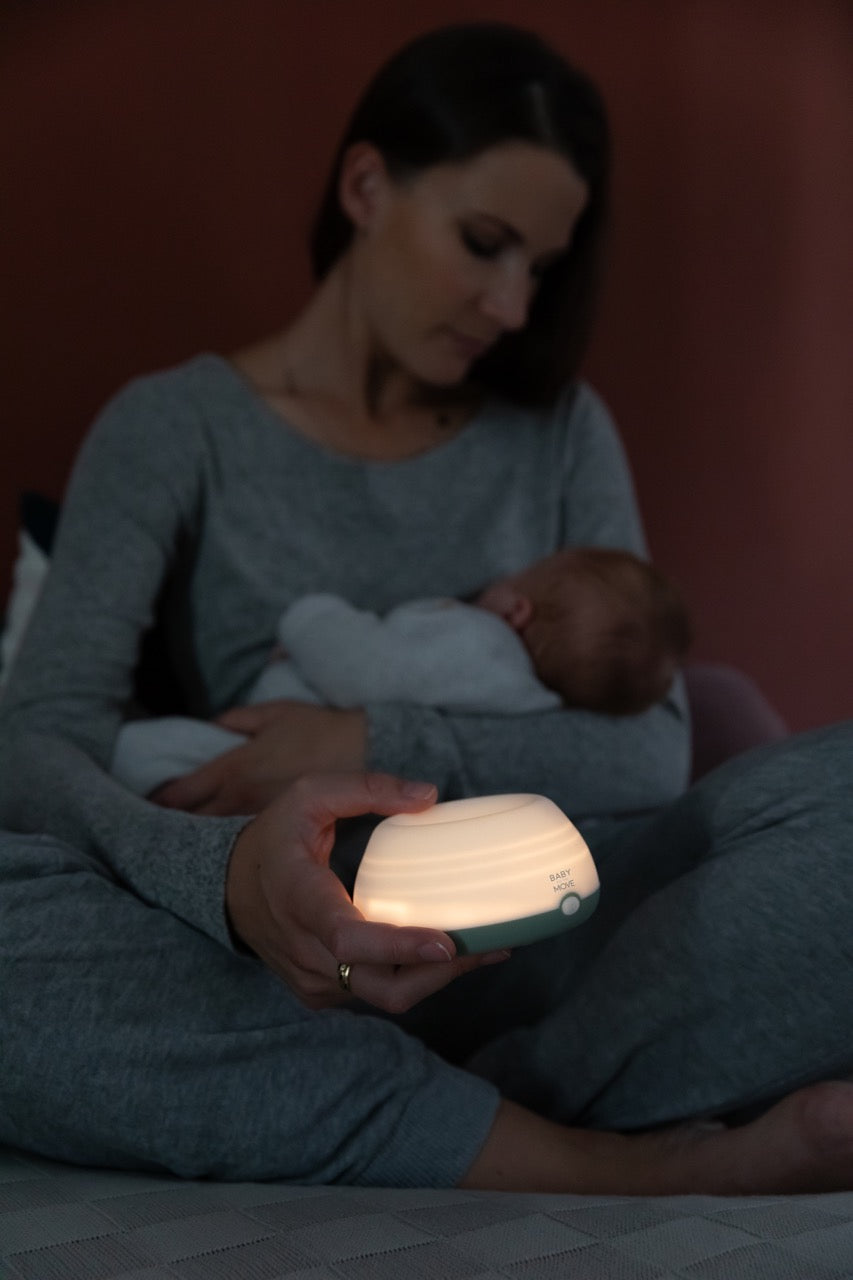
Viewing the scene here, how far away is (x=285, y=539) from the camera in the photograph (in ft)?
5.52

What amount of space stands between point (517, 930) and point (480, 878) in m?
0.05

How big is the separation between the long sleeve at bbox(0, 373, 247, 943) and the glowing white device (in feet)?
0.94

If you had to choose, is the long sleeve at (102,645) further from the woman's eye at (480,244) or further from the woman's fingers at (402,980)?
the woman's eye at (480,244)

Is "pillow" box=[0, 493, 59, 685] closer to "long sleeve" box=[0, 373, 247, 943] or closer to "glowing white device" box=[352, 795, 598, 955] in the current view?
"long sleeve" box=[0, 373, 247, 943]

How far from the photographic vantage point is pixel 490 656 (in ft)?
4.72

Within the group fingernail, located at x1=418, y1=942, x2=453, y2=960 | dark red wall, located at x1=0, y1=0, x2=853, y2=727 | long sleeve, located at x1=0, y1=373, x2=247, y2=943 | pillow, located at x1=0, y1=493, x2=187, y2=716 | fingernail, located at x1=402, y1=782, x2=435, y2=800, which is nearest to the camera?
fingernail, located at x1=418, y1=942, x2=453, y2=960

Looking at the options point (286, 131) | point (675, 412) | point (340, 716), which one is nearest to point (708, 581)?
point (675, 412)

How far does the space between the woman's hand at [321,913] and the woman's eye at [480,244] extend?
92 cm

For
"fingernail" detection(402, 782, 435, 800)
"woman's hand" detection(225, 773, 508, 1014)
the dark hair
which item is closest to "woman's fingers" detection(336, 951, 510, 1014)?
"woman's hand" detection(225, 773, 508, 1014)

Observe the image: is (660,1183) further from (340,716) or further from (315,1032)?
(340,716)

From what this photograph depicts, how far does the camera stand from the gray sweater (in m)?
1.39

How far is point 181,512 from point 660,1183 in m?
1.02

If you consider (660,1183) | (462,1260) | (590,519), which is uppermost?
(590,519)

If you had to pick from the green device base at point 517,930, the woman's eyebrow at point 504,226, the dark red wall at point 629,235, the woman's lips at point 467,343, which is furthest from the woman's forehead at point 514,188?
the green device base at point 517,930
